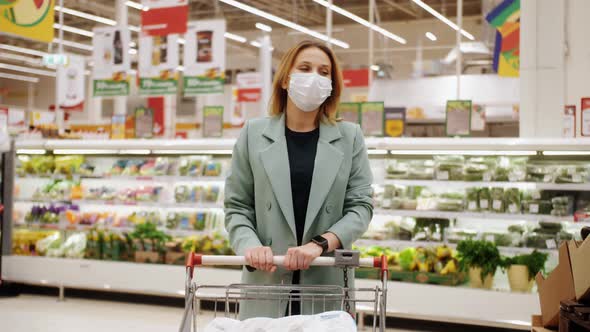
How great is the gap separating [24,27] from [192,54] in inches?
→ 89.0

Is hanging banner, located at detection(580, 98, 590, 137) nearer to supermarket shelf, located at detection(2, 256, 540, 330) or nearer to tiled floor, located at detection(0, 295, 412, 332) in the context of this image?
supermarket shelf, located at detection(2, 256, 540, 330)

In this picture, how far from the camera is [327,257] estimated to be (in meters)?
2.50

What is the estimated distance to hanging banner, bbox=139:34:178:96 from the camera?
34.2ft

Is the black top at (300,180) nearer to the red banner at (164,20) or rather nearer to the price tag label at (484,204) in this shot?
the price tag label at (484,204)

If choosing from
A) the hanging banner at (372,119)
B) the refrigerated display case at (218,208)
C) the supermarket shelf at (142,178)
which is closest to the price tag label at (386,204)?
the refrigerated display case at (218,208)

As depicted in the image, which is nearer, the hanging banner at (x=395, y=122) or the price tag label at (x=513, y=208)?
the price tag label at (x=513, y=208)

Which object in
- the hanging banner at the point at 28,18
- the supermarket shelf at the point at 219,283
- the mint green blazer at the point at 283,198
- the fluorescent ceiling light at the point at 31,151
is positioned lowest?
the supermarket shelf at the point at 219,283

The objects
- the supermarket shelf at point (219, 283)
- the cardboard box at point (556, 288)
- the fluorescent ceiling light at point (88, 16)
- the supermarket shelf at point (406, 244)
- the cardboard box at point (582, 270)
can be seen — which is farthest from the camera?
the fluorescent ceiling light at point (88, 16)

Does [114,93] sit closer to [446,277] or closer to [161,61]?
[161,61]

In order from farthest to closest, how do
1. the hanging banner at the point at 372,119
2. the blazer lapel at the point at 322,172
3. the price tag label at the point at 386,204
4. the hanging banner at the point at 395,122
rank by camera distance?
the hanging banner at the point at 395,122
the hanging banner at the point at 372,119
the price tag label at the point at 386,204
the blazer lapel at the point at 322,172

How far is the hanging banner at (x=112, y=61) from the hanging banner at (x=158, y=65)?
0.29m

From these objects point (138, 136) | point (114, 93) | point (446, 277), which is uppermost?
point (114, 93)

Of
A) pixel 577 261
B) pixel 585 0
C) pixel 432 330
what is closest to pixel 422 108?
pixel 585 0

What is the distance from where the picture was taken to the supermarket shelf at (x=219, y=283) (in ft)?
21.4
